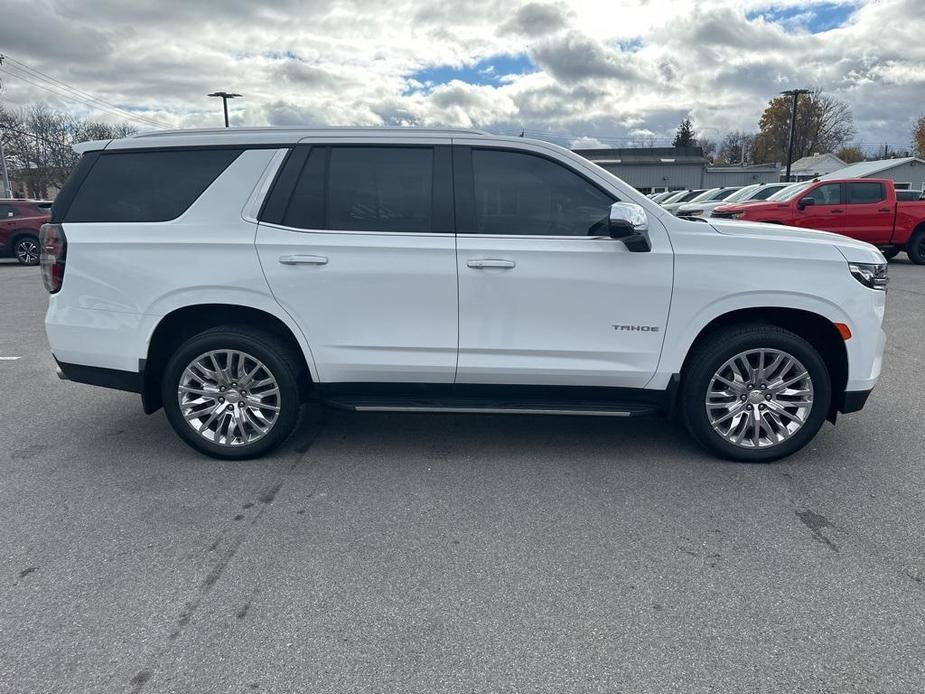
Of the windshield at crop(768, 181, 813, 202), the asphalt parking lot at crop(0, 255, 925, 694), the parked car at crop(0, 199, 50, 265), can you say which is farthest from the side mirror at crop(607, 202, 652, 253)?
the parked car at crop(0, 199, 50, 265)

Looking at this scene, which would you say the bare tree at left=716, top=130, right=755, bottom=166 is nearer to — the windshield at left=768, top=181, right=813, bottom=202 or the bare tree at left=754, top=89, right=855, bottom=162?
the bare tree at left=754, top=89, right=855, bottom=162

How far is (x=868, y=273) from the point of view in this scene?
12.6 feet

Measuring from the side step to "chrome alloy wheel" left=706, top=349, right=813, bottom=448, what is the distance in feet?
1.38

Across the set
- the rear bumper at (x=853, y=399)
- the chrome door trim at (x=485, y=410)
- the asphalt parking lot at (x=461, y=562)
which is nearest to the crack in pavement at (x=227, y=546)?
the asphalt parking lot at (x=461, y=562)

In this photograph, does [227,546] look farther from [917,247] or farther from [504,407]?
[917,247]

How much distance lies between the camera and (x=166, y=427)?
4.77m

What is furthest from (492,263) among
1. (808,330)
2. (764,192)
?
(764,192)

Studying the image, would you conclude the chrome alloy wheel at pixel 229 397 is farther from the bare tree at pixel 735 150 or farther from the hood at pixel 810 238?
the bare tree at pixel 735 150

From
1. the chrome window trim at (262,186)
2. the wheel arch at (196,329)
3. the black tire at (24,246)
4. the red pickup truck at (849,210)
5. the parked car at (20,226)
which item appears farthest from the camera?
the black tire at (24,246)

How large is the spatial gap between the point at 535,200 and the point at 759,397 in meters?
1.82

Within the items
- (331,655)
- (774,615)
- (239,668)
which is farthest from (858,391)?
(239,668)

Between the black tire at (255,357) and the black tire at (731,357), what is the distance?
2.43 m

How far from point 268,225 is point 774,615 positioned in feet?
10.8

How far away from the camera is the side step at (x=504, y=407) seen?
3.90 m
